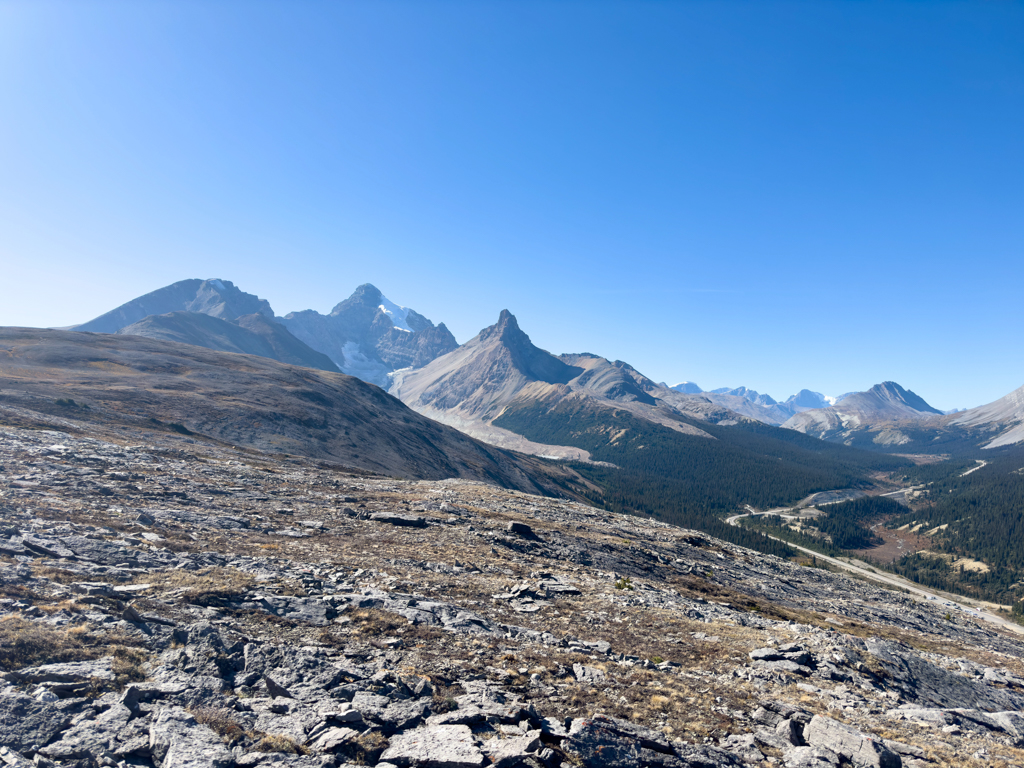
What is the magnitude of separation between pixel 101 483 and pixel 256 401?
3272 inches

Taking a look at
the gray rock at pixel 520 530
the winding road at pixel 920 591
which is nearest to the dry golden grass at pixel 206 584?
the gray rock at pixel 520 530

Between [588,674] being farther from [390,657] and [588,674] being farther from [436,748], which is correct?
[436,748]

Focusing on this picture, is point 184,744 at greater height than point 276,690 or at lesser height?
greater

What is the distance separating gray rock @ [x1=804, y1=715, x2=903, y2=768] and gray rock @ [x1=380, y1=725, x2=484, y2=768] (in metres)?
11.8

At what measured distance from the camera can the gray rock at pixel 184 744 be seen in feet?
31.7

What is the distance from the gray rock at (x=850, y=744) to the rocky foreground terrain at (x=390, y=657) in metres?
0.06

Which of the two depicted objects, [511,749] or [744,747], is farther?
[744,747]

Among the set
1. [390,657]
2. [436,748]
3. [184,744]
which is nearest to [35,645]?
[184,744]

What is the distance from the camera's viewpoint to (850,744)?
1408 cm

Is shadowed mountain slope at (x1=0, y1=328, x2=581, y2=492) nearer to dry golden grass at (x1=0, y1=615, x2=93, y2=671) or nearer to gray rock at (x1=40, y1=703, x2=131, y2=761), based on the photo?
dry golden grass at (x1=0, y1=615, x2=93, y2=671)

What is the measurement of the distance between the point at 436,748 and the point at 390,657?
6.01 meters

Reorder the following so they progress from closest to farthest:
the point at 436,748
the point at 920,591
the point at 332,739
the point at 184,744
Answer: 1. the point at 184,744
2. the point at 332,739
3. the point at 436,748
4. the point at 920,591

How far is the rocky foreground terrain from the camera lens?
1124 cm

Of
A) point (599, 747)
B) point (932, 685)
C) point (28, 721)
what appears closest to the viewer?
point (28, 721)
